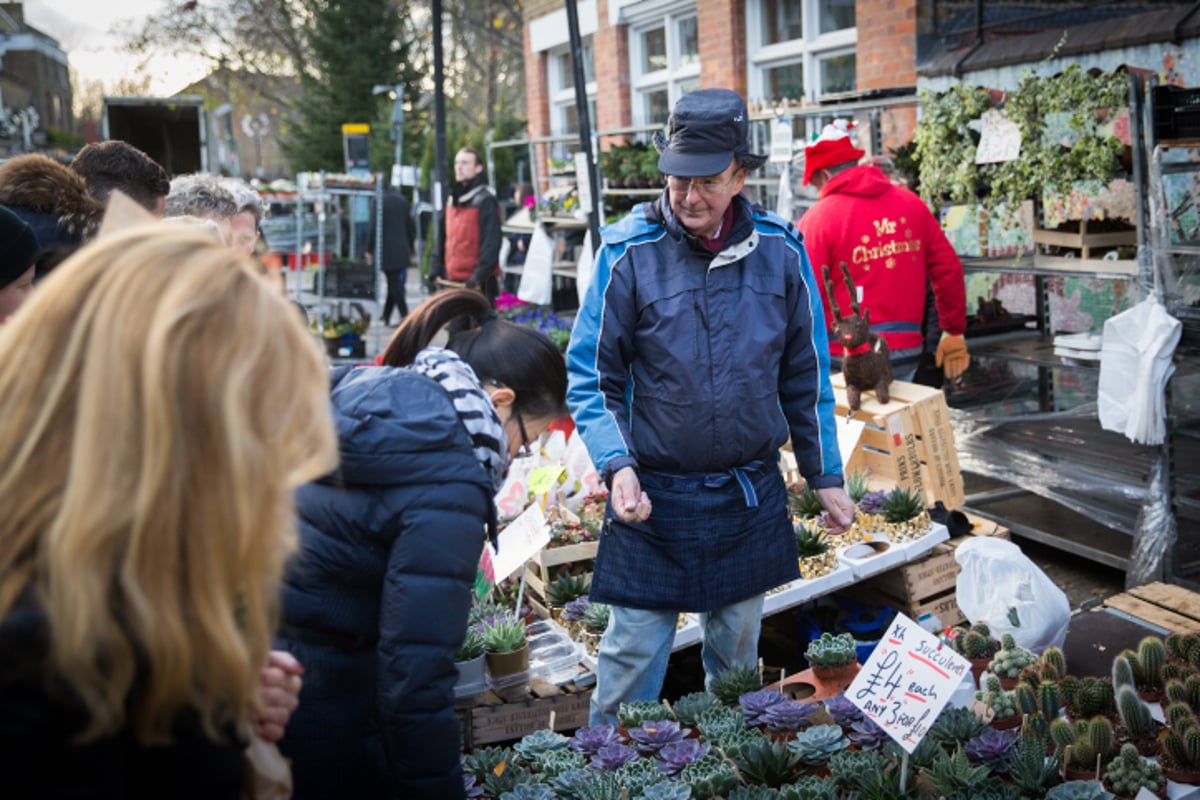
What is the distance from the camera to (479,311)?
6.79 feet

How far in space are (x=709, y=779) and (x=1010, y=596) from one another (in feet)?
4.49

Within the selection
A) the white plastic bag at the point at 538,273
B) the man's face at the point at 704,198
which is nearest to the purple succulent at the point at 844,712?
the man's face at the point at 704,198

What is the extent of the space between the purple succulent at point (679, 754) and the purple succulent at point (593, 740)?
0.43 feet

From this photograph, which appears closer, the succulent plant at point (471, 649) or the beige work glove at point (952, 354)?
the succulent plant at point (471, 649)

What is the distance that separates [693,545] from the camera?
2.82 meters

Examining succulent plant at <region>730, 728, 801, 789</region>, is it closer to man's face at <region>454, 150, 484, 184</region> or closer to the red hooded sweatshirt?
the red hooded sweatshirt

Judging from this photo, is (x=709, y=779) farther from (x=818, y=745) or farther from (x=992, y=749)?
(x=992, y=749)

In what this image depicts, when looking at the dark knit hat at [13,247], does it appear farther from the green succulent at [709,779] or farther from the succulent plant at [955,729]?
the succulent plant at [955,729]

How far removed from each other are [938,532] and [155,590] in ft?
10.8

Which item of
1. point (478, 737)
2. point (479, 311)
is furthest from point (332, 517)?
point (478, 737)

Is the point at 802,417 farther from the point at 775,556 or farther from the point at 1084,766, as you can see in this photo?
the point at 1084,766

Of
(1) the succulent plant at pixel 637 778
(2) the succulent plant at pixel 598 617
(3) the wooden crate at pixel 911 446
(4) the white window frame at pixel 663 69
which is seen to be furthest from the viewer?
(4) the white window frame at pixel 663 69

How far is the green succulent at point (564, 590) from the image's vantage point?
3604 mm

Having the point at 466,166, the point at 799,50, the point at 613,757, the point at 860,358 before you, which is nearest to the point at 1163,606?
the point at 860,358
